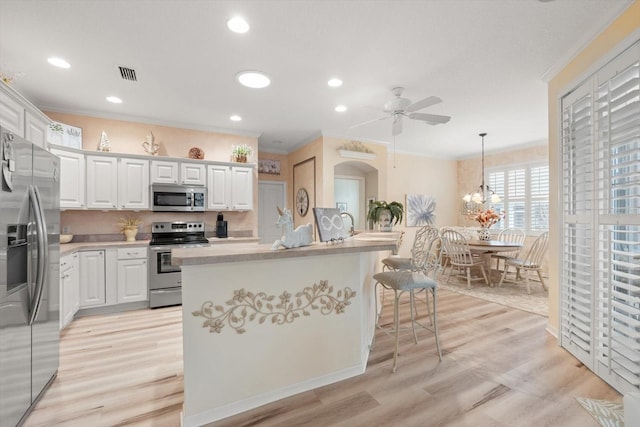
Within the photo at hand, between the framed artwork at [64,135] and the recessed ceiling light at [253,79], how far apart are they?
2.42 metres

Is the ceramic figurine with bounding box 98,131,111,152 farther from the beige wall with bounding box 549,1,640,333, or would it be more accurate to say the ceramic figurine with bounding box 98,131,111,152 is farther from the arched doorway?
the beige wall with bounding box 549,1,640,333

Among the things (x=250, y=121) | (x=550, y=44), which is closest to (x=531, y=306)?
(x=550, y=44)

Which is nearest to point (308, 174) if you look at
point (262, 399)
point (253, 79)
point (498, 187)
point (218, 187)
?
point (218, 187)

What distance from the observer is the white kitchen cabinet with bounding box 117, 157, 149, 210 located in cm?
399

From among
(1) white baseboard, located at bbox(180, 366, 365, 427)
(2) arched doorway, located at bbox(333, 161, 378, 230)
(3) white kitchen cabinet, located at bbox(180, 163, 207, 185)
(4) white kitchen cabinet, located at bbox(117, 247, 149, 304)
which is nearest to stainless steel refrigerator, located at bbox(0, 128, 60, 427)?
(1) white baseboard, located at bbox(180, 366, 365, 427)

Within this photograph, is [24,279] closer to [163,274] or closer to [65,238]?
[163,274]

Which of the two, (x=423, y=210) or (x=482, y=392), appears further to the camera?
(x=423, y=210)

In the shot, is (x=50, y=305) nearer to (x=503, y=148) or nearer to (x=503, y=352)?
(x=503, y=352)

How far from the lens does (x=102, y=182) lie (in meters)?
3.88

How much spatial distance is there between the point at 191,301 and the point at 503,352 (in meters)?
2.71

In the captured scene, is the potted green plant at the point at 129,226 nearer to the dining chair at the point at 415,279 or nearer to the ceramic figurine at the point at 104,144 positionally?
the ceramic figurine at the point at 104,144

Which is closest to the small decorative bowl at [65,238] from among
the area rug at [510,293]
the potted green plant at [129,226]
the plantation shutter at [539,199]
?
the potted green plant at [129,226]

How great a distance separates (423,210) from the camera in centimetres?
689

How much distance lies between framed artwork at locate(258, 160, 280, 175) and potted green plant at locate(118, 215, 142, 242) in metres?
2.58
